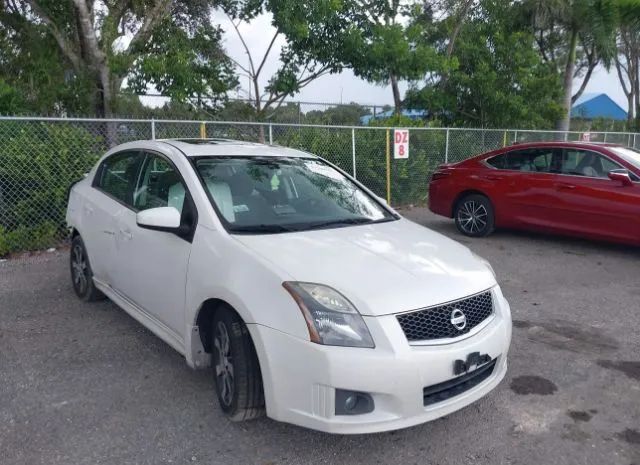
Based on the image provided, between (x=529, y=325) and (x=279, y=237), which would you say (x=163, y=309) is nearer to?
(x=279, y=237)

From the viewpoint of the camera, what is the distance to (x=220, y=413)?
328 centimetres

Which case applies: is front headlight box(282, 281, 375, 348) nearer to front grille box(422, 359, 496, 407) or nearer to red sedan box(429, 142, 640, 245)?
front grille box(422, 359, 496, 407)

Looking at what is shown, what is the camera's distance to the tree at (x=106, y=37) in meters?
9.85

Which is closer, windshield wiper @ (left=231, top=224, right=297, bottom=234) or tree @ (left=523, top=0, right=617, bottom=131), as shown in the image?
windshield wiper @ (left=231, top=224, right=297, bottom=234)

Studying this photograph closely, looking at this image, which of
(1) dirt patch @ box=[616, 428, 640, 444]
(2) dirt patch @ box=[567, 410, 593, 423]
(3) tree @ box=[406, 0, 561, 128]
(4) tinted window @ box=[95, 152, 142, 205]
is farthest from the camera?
(3) tree @ box=[406, 0, 561, 128]

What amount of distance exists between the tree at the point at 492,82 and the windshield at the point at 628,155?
8076mm

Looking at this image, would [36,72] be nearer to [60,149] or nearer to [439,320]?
[60,149]

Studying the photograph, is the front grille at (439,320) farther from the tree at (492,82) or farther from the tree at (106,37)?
the tree at (492,82)

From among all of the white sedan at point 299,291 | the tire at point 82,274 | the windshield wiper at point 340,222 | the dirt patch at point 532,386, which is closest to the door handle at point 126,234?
the white sedan at point 299,291

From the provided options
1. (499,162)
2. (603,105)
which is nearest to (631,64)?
(603,105)

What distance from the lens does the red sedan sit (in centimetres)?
714

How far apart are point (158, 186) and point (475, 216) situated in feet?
19.0

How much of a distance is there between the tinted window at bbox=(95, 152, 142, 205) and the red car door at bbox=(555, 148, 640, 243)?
5.78 metres

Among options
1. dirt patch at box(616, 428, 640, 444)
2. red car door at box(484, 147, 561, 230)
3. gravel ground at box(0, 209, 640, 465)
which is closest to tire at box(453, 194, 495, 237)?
red car door at box(484, 147, 561, 230)
